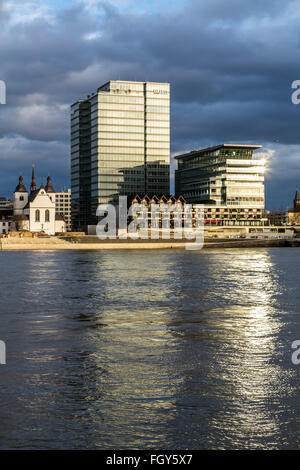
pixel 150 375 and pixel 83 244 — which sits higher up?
pixel 83 244

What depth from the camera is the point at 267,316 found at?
3647cm

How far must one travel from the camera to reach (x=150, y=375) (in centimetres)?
2117

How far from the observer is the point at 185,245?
651 ft

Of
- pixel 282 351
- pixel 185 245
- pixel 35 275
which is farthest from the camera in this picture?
pixel 185 245

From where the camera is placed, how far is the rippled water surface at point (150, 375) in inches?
607

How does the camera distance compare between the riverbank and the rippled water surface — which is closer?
the rippled water surface

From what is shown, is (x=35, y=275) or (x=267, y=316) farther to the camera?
(x=35, y=275)

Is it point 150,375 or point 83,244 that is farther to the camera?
point 83,244

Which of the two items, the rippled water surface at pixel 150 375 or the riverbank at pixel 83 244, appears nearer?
the rippled water surface at pixel 150 375

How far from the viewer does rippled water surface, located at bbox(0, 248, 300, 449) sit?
15414 mm

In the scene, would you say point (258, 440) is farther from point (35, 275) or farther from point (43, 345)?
point (35, 275)
